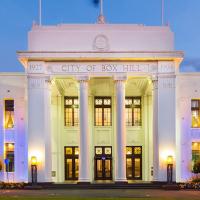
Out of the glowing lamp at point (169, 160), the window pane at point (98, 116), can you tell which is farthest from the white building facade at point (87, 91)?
the window pane at point (98, 116)

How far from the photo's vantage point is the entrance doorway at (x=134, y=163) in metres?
48.8

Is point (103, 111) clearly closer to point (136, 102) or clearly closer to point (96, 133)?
point (96, 133)

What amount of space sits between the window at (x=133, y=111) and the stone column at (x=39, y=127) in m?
9.82

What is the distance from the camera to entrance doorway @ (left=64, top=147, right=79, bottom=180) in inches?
1901

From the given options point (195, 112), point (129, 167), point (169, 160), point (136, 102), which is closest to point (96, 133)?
point (129, 167)

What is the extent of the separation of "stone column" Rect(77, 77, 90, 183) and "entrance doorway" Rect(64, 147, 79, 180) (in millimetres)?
6313

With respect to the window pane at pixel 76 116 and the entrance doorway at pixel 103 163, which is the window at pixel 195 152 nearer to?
the entrance doorway at pixel 103 163

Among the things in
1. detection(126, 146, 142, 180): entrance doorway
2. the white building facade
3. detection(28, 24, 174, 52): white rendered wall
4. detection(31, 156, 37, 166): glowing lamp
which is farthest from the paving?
detection(28, 24, 174, 52): white rendered wall

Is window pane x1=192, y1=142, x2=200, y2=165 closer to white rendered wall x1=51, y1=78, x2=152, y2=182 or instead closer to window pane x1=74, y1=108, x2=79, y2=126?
white rendered wall x1=51, y1=78, x2=152, y2=182

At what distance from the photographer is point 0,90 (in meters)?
44.5

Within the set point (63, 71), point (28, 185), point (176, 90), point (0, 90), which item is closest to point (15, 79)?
point (0, 90)

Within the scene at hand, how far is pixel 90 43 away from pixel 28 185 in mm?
12813

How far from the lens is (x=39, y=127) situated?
4228cm

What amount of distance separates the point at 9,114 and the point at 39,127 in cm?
379
